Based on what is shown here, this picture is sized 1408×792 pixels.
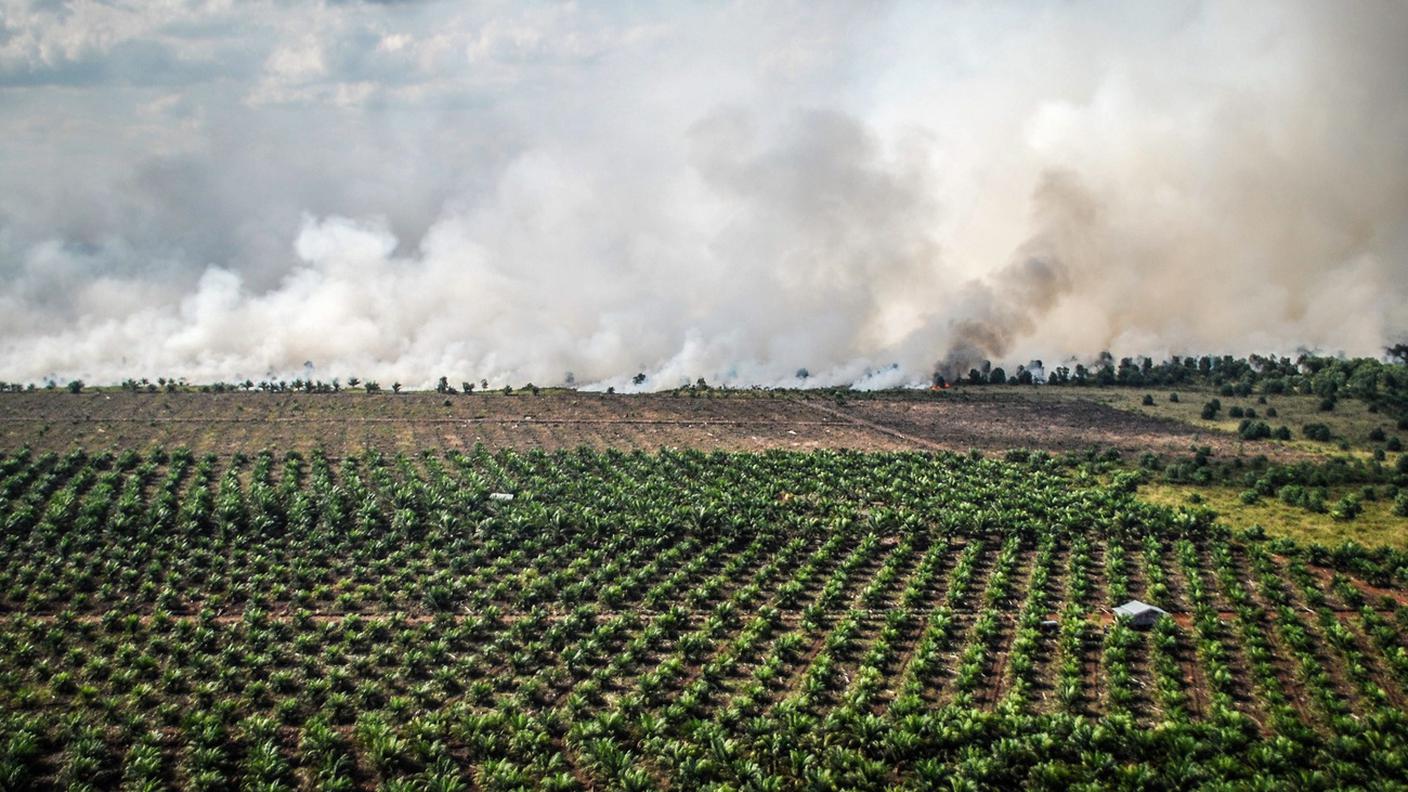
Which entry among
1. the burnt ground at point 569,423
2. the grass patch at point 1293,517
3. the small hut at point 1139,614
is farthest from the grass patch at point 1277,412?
the small hut at point 1139,614

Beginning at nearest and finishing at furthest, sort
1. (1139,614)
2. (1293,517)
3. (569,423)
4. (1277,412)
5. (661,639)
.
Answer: (661,639)
(1139,614)
(1293,517)
(569,423)
(1277,412)

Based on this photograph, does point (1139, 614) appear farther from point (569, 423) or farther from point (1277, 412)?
point (1277, 412)

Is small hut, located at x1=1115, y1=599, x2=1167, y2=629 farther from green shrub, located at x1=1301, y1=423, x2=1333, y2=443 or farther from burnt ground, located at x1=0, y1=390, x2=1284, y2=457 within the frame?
green shrub, located at x1=1301, y1=423, x2=1333, y2=443

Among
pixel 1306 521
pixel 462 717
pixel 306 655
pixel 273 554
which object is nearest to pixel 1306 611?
pixel 1306 521

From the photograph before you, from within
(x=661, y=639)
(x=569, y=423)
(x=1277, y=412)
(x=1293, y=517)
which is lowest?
(x=661, y=639)

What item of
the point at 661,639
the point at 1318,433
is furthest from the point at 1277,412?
the point at 661,639

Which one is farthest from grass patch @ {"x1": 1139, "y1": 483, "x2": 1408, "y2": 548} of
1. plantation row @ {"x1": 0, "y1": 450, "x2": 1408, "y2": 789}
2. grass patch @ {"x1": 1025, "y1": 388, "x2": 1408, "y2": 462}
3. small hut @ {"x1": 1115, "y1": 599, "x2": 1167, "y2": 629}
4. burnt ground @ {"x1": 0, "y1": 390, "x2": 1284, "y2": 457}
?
grass patch @ {"x1": 1025, "y1": 388, "x2": 1408, "y2": 462}

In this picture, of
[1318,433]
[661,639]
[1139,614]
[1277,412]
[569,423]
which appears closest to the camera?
[661,639]
